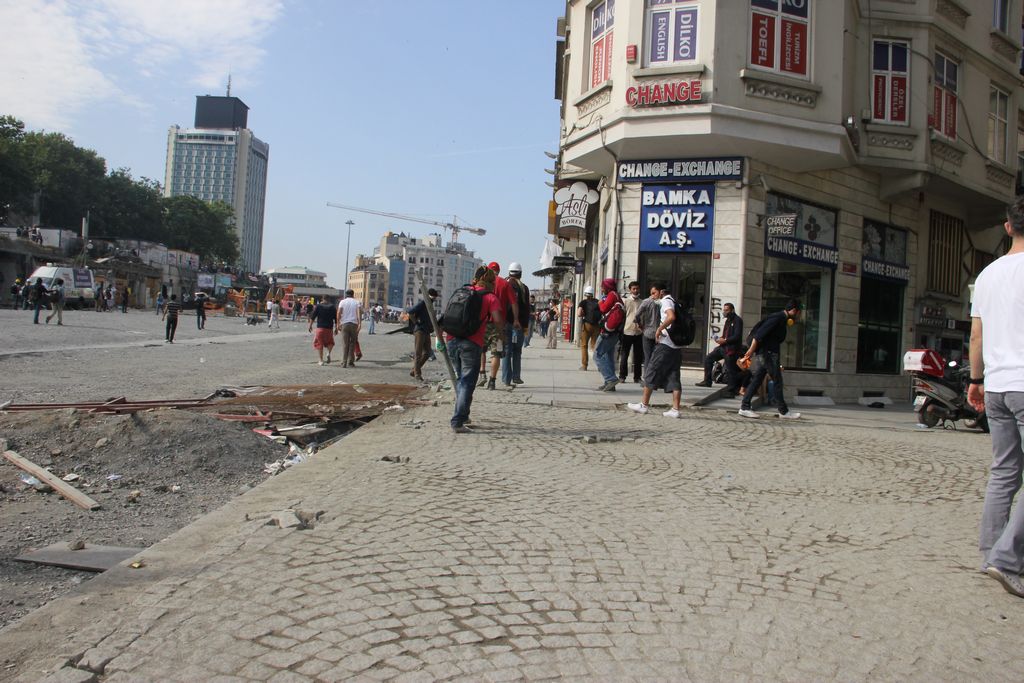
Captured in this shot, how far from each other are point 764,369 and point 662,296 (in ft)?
5.72

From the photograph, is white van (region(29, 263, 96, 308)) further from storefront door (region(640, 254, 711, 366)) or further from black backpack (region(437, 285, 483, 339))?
black backpack (region(437, 285, 483, 339))

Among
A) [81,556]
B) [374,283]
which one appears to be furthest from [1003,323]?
[374,283]

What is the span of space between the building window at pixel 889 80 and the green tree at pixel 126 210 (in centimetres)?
8466

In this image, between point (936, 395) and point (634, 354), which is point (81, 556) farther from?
point (634, 354)

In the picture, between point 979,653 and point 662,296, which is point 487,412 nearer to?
point 662,296

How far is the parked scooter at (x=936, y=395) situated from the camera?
11.1 m

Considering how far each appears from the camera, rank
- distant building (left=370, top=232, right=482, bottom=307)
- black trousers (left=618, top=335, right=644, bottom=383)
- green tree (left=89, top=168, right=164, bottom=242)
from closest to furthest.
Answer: black trousers (left=618, top=335, right=644, bottom=383)
green tree (left=89, top=168, right=164, bottom=242)
distant building (left=370, top=232, right=482, bottom=307)

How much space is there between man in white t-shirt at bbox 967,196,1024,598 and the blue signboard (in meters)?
11.6

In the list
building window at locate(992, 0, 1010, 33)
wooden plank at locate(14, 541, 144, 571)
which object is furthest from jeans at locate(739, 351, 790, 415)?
building window at locate(992, 0, 1010, 33)

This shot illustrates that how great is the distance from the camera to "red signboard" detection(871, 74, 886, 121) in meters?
17.4

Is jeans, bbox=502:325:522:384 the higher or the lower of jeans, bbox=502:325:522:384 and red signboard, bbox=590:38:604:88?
the lower

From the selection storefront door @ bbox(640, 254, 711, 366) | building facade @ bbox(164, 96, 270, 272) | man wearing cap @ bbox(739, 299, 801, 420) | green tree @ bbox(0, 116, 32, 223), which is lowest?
man wearing cap @ bbox(739, 299, 801, 420)

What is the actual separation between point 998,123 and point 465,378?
20.0 m

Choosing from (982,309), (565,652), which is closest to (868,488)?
(982,309)
